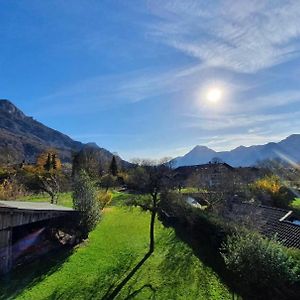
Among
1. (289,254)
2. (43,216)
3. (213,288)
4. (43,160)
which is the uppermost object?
(43,160)

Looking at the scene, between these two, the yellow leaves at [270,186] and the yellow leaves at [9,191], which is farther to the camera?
the yellow leaves at [270,186]

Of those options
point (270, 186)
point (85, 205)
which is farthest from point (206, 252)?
point (270, 186)

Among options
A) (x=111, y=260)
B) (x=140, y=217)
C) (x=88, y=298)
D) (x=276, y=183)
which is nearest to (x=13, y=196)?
(x=140, y=217)

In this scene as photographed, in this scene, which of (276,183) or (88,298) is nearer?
(88,298)

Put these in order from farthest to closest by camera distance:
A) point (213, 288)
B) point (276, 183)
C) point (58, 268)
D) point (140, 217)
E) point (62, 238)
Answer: point (276, 183) < point (140, 217) < point (62, 238) < point (58, 268) < point (213, 288)

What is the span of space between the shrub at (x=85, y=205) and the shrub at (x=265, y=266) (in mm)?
13079

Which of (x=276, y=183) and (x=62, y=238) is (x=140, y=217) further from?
(x=276, y=183)

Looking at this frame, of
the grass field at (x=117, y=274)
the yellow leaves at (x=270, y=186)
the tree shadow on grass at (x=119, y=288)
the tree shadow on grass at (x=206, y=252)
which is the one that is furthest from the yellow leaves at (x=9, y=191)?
the yellow leaves at (x=270, y=186)

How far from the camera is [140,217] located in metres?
39.8

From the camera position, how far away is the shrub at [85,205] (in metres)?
27.8

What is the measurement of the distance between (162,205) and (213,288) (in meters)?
21.9

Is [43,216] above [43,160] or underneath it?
underneath

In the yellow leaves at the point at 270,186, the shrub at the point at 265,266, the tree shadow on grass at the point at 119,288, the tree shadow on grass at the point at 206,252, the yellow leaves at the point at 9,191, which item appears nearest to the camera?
the shrub at the point at 265,266

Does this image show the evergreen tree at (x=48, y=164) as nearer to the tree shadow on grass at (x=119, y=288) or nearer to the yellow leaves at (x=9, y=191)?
the yellow leaves at (x=9, y=191)
